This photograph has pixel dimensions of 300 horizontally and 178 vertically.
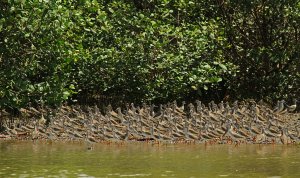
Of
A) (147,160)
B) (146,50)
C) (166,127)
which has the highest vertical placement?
(146,50)

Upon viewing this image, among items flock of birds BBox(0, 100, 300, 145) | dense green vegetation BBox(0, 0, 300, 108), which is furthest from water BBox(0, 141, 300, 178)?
dense green vegetation BBox(0, 0, 300, 108)

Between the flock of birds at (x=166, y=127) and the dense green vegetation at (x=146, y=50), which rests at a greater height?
the dense green vegetation at (x=146, y=50)

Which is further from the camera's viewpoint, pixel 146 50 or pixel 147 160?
pixel 146 50

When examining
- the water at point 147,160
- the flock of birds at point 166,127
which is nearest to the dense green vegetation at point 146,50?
the flock of birds at point 166,127

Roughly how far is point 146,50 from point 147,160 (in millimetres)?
14888

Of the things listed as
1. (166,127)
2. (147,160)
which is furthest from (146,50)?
(147,160)

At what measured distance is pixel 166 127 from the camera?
31.1 meters

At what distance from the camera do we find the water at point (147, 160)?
21359 mm

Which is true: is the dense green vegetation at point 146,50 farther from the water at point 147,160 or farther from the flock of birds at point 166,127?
the water at point 147,160

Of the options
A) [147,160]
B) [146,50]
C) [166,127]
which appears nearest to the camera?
[147,160]

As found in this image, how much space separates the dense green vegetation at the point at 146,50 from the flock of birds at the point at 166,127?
129 centimetres

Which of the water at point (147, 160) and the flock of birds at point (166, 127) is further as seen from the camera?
the flock of birds at point (166, 127)

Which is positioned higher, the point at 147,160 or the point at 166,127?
the point at 166,127

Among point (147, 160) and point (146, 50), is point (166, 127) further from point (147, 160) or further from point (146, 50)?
point (146, 50)
